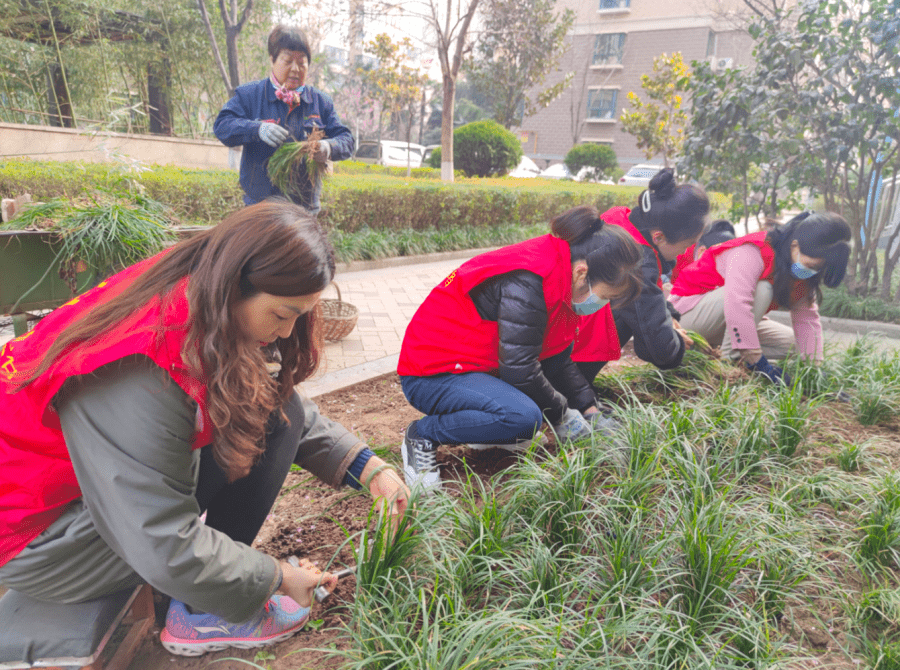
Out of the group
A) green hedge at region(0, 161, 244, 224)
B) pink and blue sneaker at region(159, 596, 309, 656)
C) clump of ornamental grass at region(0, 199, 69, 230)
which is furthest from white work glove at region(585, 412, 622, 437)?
green hedge at region(0, 161, 244, 224)

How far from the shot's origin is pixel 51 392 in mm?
1108

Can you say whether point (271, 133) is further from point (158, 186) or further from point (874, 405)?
point (874, 405)

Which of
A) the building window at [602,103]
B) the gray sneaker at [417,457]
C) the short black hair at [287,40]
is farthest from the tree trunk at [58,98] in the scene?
the building window at [602,103]

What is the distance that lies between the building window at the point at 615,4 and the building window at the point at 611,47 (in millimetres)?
1335

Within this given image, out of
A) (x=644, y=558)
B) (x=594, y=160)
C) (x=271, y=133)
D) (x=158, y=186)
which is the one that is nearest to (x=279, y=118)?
(x=271, y=133)

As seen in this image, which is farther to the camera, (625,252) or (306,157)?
(306,157)

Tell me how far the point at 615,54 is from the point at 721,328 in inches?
1220

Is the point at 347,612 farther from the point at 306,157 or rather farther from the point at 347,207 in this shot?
the point at 347,207

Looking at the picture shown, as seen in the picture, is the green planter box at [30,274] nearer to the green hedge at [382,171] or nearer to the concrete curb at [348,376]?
the concrete curb at [348,376]

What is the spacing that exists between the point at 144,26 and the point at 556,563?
11955 millimetres

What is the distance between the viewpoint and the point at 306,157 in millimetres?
3564

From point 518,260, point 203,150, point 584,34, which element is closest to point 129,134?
point 203,150

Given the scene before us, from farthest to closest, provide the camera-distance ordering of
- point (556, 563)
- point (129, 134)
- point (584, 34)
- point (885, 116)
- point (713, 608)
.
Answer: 1. point (584, 34)
2. point (129, 134)
3. point (885, 116)
4. point (556, 563)
5. point (713, 608)

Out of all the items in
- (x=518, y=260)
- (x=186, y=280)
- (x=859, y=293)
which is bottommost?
(x=859, y=293)
